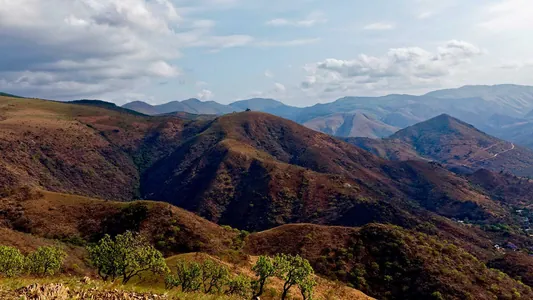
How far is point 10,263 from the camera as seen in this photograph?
161ft

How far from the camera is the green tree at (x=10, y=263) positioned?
47875 millimetres

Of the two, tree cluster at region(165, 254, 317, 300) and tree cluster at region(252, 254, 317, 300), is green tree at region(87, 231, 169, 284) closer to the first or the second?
tree cluster at region(165, 254, 317, 300)

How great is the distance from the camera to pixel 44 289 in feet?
76.3

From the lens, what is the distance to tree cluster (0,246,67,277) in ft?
161

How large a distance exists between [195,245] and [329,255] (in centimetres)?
3710

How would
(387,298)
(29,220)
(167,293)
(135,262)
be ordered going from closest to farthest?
1. (167,293)
2. (135,262)
3. (387,298)
4. (29,220)

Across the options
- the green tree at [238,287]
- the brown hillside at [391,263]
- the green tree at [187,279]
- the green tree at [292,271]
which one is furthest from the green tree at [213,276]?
the brown hillside at [391,263]

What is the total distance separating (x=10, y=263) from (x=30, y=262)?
3.56m

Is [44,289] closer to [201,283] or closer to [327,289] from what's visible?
[201,283]

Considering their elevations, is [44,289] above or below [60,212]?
above

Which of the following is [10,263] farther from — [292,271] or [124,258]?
[292,271]

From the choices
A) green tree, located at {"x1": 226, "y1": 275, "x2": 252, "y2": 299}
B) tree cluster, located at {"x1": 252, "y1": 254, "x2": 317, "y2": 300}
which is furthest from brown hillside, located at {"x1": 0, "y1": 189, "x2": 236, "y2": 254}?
tree cluster, located at {"x1": 252, "y1": 254, "x2": 317, "y2": 300}

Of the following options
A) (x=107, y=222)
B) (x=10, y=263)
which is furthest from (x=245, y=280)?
(x=107, y=222)

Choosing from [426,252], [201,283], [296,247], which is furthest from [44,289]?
[426,252]
